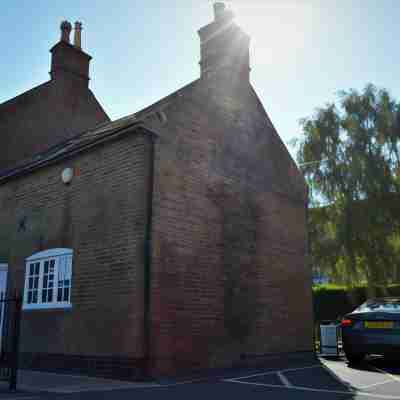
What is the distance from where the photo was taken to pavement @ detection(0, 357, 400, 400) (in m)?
6.90

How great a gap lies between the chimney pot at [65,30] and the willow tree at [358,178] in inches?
458

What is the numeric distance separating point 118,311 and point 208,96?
18.9 feet

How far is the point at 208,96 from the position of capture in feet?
38.8

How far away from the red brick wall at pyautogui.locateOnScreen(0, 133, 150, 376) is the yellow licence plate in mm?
4688

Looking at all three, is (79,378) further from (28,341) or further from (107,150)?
(107,150)

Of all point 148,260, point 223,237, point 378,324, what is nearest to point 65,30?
point 223,237

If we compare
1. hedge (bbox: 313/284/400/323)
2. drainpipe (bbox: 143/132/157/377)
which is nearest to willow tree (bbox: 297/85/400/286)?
hedge (bbox: 313/284/400/323)

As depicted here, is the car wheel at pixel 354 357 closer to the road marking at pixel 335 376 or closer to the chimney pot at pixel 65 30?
the road marking at pixel 335 376

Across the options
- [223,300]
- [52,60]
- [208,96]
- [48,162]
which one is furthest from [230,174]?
[52,60]

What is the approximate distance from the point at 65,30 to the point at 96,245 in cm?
1193

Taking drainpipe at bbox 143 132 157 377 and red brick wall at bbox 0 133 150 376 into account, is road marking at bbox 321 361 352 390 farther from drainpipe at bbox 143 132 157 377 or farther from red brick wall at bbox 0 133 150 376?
red brick wall at bbox 0 133 150 376

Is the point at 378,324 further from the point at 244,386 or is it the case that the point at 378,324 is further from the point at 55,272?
the point at 55,272

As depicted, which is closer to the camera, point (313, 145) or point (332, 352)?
point (332, 352)

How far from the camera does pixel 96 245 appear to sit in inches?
392
